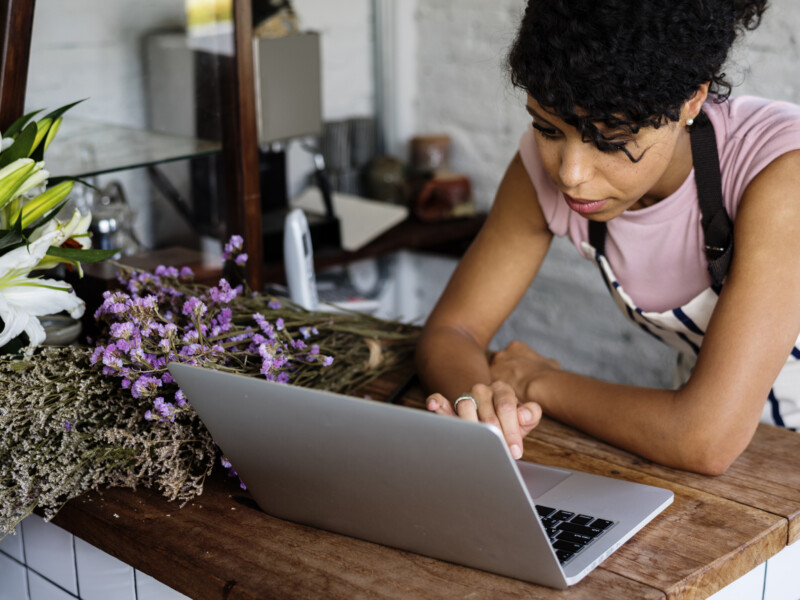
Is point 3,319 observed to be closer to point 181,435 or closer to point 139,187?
point 181,435

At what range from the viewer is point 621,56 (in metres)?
1.04

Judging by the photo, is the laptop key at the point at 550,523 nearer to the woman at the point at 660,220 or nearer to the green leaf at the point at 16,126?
the woman at the point at 660,220

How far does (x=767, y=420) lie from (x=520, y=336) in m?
1.69

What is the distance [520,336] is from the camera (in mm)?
3148

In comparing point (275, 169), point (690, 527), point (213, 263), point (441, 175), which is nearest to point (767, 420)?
point (690, 527)

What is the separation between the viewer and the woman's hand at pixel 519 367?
51.9 inches

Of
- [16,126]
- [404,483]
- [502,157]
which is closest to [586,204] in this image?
[404,483]

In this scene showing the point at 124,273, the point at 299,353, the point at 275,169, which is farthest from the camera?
the point at 275,169

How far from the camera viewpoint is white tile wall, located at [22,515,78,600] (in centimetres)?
116

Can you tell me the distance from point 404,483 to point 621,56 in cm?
54

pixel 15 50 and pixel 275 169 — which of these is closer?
pixel 15 50

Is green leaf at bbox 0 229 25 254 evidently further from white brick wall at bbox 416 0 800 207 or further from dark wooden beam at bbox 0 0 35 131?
white brick wall at bbox 416 0 800 207

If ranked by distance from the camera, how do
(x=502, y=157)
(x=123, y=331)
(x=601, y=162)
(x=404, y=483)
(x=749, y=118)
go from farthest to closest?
(x=502, y=157) < (x=749, y=118) < (x=601, y=162) < (x=123, y=331) < (x=404, y=483)

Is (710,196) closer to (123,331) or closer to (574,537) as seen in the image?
(574,537)
